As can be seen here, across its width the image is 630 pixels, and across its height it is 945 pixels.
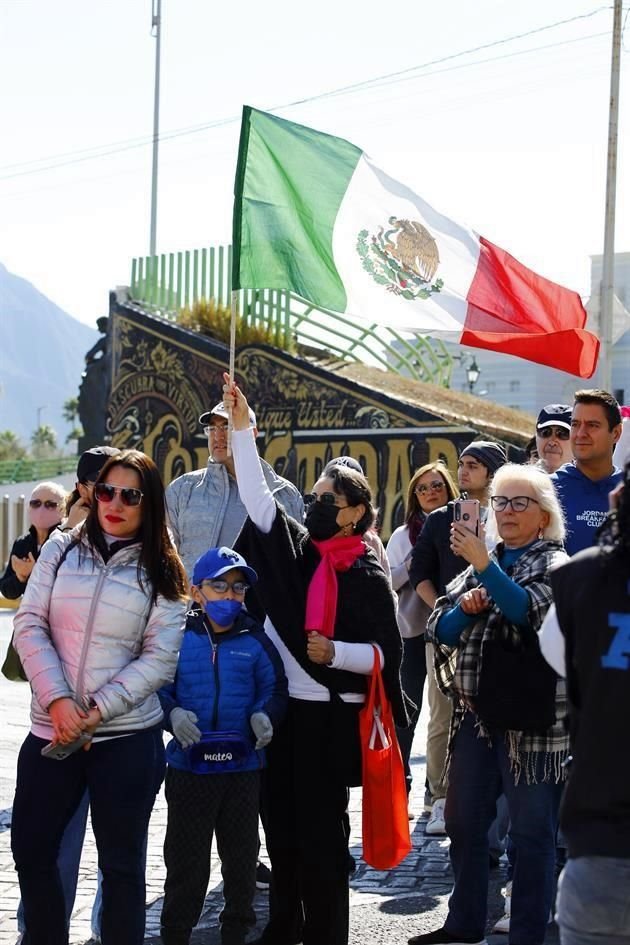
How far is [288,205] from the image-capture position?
24.1ft

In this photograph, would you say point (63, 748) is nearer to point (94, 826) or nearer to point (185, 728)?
point (94, 826)

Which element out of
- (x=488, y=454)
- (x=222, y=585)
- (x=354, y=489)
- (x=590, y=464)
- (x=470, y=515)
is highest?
(x=488, y=454)

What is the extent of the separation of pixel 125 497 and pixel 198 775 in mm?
1165

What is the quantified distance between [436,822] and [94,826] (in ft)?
10.7

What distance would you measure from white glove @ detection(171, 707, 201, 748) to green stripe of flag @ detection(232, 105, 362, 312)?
2.28 meters

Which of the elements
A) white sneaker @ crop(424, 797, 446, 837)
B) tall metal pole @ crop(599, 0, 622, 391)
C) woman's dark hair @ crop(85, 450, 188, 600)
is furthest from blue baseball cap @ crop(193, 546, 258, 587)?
tall metal pole @ crop(599, 0, 622, 391)

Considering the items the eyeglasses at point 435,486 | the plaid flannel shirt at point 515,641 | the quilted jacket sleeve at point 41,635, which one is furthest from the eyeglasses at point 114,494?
the eyeglasses at point 435,486

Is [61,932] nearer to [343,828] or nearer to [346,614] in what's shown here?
[343,828]

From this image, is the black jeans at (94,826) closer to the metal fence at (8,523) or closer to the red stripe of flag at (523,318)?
the red stripe of flag at (523,318)

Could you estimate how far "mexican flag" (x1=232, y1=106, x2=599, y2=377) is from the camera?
23.5 feet

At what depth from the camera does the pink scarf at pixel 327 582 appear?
17.6ft

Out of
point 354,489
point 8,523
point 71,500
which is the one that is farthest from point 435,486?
point 8,523

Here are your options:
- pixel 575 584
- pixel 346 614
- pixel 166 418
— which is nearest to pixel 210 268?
pixel 166 418

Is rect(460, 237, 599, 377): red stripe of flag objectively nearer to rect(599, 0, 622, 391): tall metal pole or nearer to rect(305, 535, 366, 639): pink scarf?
rect(305, 535, 366, 639): pink scarf
